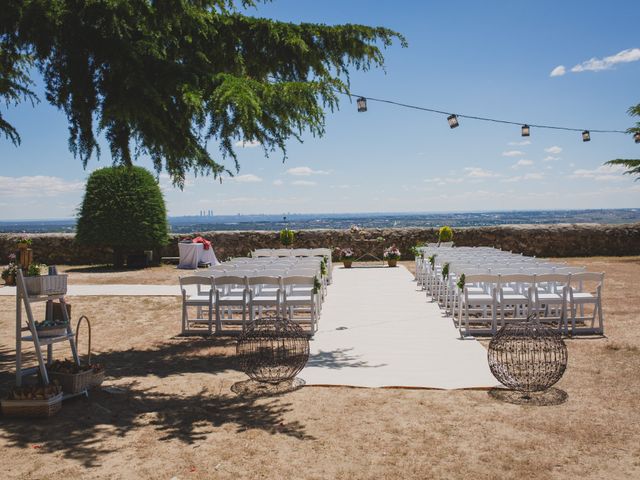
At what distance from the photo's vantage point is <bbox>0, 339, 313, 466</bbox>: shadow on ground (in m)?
3.93

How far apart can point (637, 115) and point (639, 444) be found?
715 inches

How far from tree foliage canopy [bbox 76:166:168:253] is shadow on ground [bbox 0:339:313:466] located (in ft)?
39.8

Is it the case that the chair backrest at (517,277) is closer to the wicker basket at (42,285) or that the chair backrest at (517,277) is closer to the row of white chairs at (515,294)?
the row of white chairs at (515,294)

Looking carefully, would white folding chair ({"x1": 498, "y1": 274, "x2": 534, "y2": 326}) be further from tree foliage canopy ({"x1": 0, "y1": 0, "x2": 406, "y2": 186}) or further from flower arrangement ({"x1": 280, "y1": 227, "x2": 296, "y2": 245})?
flower arrangement ({"x1": 280, "y1": 227, "x2": 296, "y2": 245})

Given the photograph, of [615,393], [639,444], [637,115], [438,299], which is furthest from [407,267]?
[639,444]

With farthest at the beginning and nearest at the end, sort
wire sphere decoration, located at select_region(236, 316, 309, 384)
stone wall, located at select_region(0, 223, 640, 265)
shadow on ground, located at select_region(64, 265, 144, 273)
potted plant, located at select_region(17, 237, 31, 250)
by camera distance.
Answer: stone wall, located at select_region(0, 223, 640, 265) < shadow on ground, located at select_region(64, 265, 144, 273) < potted plant, located at select_region(17, 237, 31, 250) < wire sphere decoration, located at select_region(236, 316, 309, 384)

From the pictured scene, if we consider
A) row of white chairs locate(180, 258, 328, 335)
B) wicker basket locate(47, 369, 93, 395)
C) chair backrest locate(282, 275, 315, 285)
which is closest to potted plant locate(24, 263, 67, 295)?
wicker basket locate(47, 369, 93, 395)

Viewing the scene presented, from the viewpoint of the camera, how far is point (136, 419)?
4.38 m

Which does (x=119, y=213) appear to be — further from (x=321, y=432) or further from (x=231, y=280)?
(x=321, y=432)

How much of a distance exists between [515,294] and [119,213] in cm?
1284

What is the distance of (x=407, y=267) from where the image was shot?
660 inches

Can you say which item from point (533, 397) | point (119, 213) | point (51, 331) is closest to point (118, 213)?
point (119, 213)

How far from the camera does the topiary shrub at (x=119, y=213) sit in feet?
55.9

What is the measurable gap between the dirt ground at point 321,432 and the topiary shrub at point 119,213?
1152 centimetres
